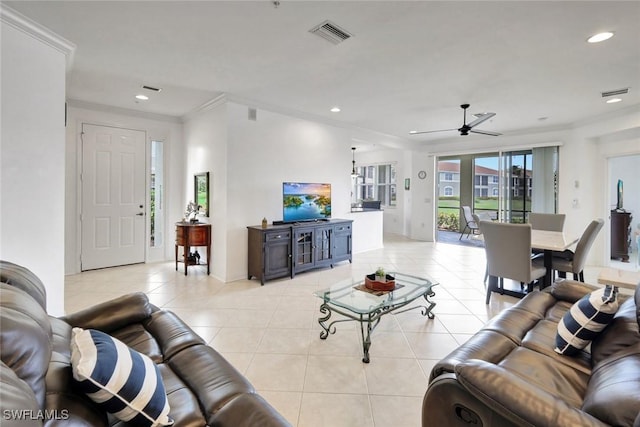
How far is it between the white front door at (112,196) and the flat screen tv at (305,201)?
267 centimetres

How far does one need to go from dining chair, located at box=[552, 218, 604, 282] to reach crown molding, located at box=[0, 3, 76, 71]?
574 cm

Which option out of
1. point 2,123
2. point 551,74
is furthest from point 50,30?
point 551,74

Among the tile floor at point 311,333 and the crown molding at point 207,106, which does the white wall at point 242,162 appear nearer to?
the crown molding at point 207,106

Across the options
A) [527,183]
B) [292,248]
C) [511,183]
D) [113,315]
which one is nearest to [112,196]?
[292,248]

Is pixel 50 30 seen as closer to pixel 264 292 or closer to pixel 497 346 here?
pixel 264 292

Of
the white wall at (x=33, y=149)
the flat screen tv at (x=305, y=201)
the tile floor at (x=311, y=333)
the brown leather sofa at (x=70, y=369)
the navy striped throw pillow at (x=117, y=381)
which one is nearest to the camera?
the brown leather sofa at (x=70, y=369)

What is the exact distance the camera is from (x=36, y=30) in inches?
102

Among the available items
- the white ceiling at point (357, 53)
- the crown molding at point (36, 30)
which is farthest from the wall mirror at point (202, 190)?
the crown molding at point (36, 30)

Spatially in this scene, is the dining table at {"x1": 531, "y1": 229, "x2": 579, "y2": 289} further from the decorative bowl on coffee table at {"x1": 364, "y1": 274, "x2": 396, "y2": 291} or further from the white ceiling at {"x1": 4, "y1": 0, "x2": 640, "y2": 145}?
the white ceiling at {"x1": 4, "y1": 0, "x2": 640, "y2": 145}

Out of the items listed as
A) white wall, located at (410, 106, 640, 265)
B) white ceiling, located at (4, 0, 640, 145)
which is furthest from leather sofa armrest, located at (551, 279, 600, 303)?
white wall, located at (410, 106, 640, 265)

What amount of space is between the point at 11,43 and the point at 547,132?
26.7ft

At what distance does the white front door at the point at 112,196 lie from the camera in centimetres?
486

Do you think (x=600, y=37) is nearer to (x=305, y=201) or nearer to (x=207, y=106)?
(x=305, y=201)

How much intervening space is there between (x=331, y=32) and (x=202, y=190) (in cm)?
330
